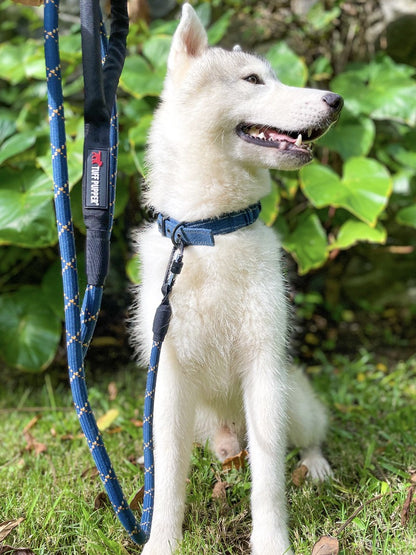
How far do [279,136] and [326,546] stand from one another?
48.2 inches

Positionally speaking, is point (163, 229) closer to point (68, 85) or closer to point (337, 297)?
point (68, 85)

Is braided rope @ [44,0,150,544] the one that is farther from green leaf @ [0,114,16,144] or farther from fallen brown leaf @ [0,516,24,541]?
green leaf @ [0,114,16,144]

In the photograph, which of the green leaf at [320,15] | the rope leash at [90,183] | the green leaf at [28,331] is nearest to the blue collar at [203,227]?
the rope leash at [90,183]

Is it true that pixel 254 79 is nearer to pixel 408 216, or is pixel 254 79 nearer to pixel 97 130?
pixel 97 130

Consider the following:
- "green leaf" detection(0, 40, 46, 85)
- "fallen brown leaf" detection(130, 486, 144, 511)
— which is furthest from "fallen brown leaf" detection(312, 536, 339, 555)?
"green leaf" detection(0, 40, 46, 85)

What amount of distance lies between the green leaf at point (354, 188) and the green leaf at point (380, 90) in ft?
1.42

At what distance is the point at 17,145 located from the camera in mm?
2980

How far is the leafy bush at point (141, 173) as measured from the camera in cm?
298

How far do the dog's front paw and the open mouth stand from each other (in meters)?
1.22

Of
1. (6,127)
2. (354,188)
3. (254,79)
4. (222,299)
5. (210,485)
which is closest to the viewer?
(222,299)

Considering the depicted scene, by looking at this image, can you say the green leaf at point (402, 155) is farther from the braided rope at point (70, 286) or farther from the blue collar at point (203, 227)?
the braided rope at point (70, 286)

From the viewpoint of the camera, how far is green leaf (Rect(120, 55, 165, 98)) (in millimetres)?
3078

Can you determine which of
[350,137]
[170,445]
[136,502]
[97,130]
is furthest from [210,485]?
[350,137]

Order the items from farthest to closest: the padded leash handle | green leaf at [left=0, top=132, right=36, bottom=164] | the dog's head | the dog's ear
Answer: green leaf at [left=0, top=132, right=36, bottom=164], the dog's ear, the dog's head, the padded leash handle
